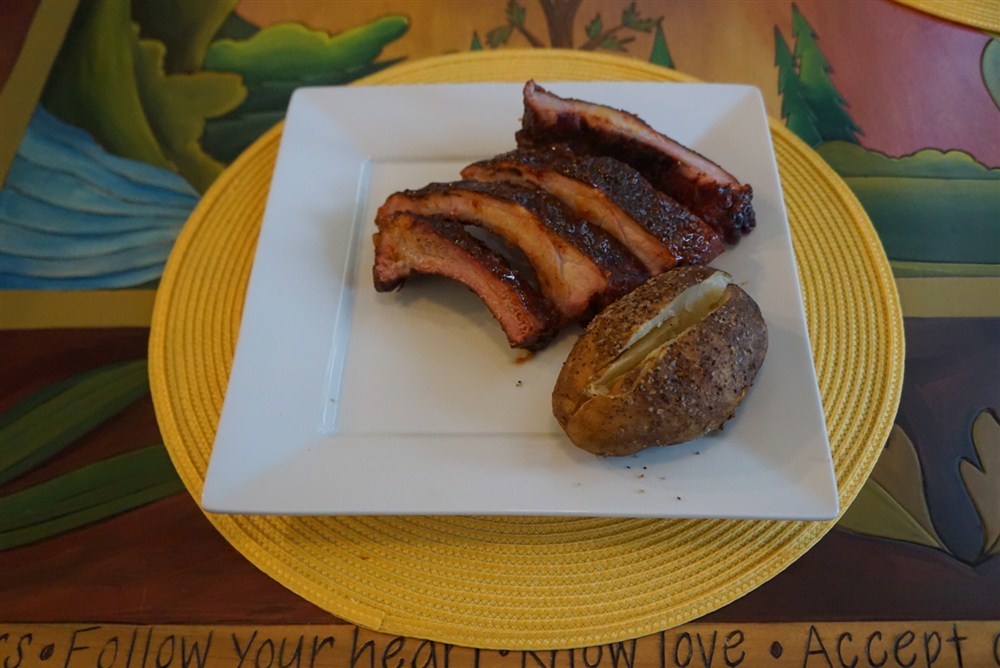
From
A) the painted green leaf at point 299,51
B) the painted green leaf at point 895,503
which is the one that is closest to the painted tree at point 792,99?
the painted green leaf at point 895,503

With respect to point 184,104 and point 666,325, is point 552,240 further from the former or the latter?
point 184,104

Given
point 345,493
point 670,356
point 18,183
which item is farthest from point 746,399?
point 18,183

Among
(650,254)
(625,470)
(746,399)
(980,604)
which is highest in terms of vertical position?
(650,254)

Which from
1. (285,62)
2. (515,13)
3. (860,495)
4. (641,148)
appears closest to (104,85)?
(285,62)

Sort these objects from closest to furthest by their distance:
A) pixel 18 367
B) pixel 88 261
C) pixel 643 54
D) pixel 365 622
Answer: pixel 365 622 < pixel 18 367 < pixel 88 261 < pixel 643 54

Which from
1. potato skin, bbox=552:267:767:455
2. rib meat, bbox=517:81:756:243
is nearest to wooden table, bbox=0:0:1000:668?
potato skin, bbox=552:267:767:455

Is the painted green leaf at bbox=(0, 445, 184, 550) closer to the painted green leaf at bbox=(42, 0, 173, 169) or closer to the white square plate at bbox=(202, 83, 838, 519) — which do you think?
the white square plate at bbox=(202, 83, 838, 519)

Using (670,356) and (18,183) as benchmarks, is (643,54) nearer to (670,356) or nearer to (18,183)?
(670,356)
